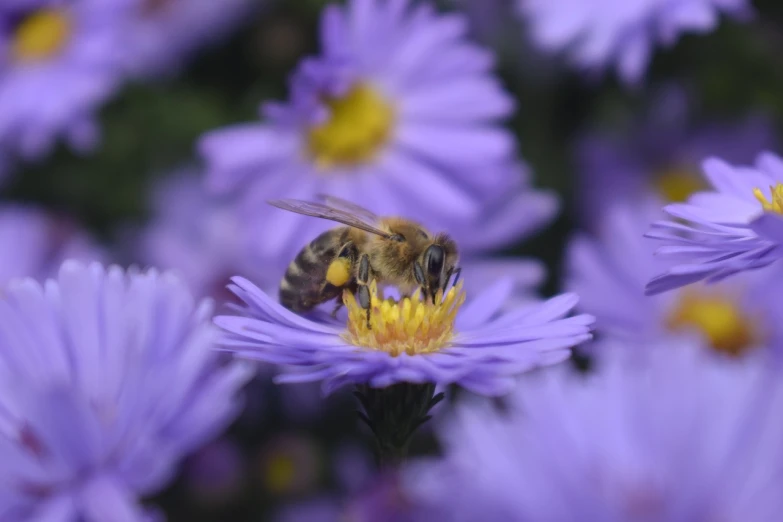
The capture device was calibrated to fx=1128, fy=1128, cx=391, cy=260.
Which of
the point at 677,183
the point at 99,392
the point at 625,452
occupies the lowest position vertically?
the point at 625,452

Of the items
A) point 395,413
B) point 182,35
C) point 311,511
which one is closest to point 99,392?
point 395,413

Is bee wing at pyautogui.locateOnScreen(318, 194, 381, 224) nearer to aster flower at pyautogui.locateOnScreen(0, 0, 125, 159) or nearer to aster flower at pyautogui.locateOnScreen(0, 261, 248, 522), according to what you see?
aster flower at pyautogui.locateOnScreen(0, 261, 248, 522)

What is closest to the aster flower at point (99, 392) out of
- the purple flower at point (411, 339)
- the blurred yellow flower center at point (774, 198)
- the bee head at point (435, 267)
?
the purple flower at point (411, 339)

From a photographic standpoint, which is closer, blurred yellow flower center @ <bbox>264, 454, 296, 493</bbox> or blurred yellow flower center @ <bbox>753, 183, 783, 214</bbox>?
blurred yellow flower center @ <bbox>753, 183, 783, 214</bbox>

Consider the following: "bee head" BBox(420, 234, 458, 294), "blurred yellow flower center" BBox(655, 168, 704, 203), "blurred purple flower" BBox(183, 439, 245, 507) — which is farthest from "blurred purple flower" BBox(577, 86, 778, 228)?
"bee head" BBox(420, 234, 458, 294)

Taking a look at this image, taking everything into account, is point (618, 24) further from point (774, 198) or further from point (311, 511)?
point (311, 511)

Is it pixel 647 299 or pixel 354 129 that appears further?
pixel 354 129
